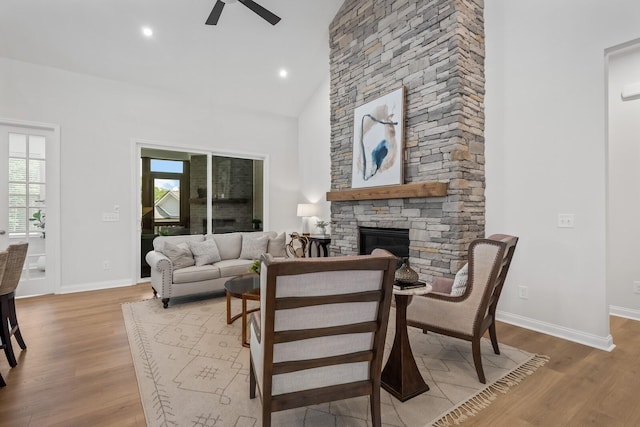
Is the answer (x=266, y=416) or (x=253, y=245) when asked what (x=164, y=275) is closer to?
(x=253, y=245)

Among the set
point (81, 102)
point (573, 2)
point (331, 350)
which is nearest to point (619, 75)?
point (573, 2)

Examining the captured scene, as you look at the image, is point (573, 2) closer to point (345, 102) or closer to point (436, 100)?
point (436, 100)

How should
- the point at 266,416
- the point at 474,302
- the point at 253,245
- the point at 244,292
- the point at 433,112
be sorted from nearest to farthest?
the point at 266,416
the point at 474,302
the point at 244,292
the point at 433,112
the point at 253,245

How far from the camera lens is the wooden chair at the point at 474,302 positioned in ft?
6.91

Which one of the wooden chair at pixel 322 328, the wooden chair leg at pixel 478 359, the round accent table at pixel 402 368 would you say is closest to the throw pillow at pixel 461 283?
the wooden chair leg at pixel 478 359

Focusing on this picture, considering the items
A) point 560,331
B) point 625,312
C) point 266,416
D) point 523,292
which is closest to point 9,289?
point 266,416

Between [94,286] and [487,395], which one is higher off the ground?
[94,286]

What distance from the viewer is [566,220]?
2.90 metres

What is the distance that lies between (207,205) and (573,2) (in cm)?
553

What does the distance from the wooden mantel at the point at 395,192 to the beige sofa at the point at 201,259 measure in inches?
52.9

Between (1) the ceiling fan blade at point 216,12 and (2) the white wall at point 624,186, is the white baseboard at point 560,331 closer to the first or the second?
(2) the white wall at point 624,186

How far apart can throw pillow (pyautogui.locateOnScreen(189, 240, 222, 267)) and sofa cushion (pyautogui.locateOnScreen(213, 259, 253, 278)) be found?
0.11 metres

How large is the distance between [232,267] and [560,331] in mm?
3694

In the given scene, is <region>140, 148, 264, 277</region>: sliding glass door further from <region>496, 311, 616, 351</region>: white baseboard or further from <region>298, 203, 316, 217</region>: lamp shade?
<region>496, 311, 616, 351</region>: white baseboard
